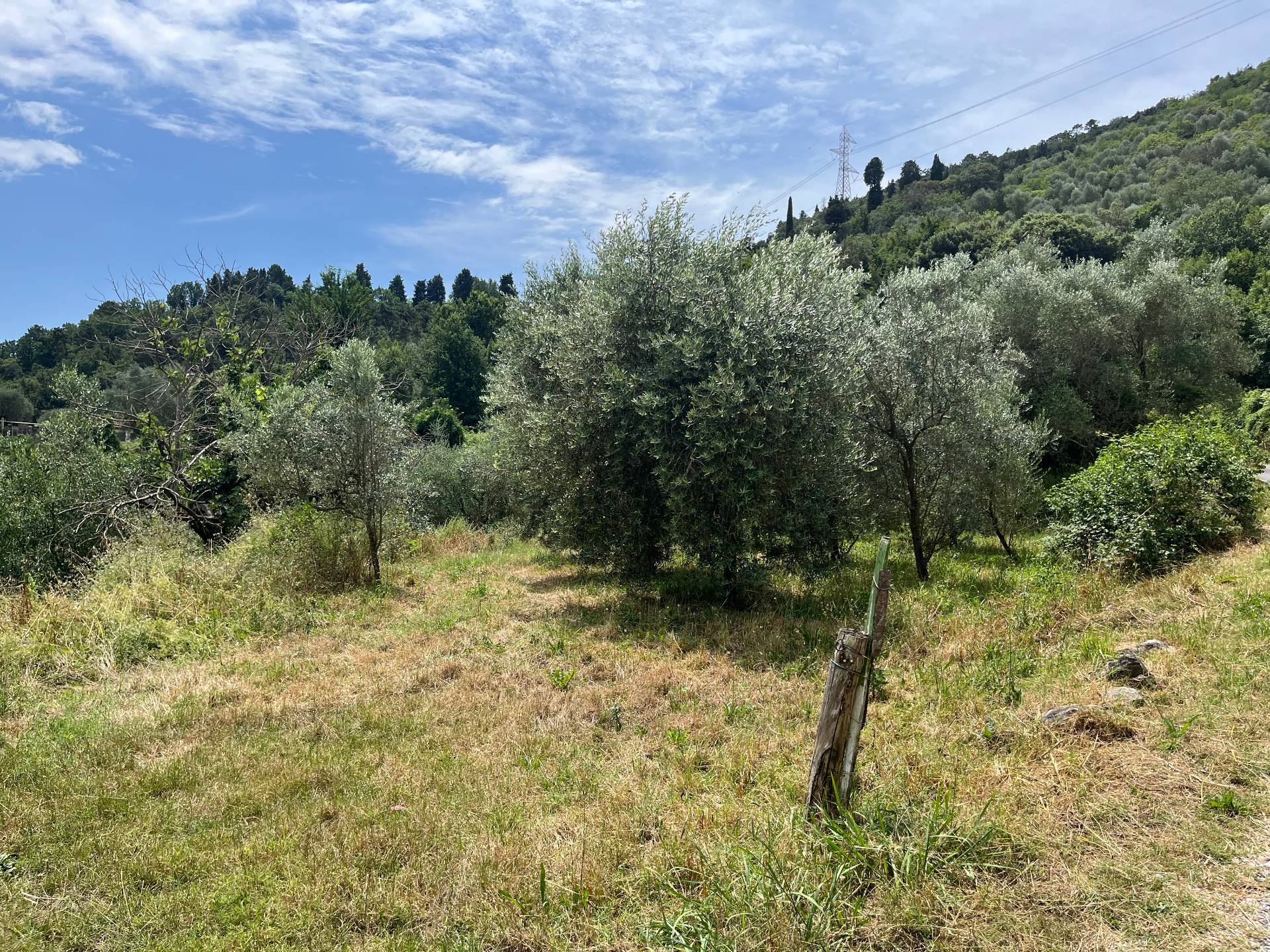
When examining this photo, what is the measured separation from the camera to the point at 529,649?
8.79 m

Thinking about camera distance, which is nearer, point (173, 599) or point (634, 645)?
point (634, 645)

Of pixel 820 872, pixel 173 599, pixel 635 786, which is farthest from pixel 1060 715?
pixel 173 599

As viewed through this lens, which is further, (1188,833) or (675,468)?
(675,468)

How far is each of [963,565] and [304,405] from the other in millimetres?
15740

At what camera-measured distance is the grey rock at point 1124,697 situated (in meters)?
5.29

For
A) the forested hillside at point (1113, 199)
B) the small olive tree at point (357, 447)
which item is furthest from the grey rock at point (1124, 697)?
the forested hillside at point (1113, 199)

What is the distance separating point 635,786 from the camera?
4.85 m

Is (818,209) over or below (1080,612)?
over

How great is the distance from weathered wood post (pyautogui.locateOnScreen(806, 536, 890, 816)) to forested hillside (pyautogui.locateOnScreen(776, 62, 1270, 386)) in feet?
95.9

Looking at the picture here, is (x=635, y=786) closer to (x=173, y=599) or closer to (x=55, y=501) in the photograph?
(x=173, y=599)

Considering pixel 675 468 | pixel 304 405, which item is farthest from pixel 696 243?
pixel 304 405

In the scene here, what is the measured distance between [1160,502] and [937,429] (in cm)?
350

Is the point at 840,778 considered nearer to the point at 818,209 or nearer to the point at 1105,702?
the point at 1105,702

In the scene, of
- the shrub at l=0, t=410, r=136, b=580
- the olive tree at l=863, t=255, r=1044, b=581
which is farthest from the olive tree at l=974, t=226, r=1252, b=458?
the shrub at l=0, t=410, r=136, b=580
